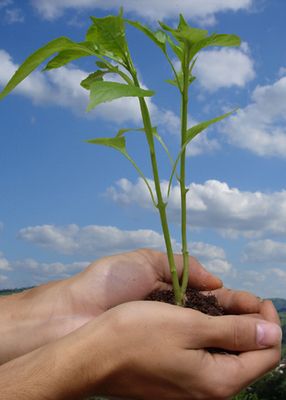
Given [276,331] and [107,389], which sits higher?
[276,331]

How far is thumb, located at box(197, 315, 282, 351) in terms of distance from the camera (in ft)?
5.90

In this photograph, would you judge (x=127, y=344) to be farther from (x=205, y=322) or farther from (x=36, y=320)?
(x=36, y=320)

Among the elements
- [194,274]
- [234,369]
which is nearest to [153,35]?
[194,274]

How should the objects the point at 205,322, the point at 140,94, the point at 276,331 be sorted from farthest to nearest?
the point at 276,331 → the point at 205,322 → the point at 140,94

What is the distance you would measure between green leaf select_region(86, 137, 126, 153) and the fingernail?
886 millimetres

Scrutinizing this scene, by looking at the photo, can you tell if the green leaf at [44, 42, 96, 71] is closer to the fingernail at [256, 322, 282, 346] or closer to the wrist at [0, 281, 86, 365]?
the wrist at [0, 281, 86, 365]

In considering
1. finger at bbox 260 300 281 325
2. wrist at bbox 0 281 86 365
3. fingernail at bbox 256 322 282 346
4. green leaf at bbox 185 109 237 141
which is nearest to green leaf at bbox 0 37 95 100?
green leaf at bbox 185 109 237 141

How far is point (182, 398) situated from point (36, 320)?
0.98 metres

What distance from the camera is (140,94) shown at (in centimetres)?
166

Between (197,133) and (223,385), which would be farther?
(197,133)

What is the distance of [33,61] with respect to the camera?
6.12ft

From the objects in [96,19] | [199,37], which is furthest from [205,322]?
[96,19]

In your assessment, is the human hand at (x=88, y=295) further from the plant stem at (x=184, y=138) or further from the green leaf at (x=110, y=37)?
the green leaf at (x=110, y=37)

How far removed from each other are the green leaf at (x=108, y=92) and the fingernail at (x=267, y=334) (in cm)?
91
